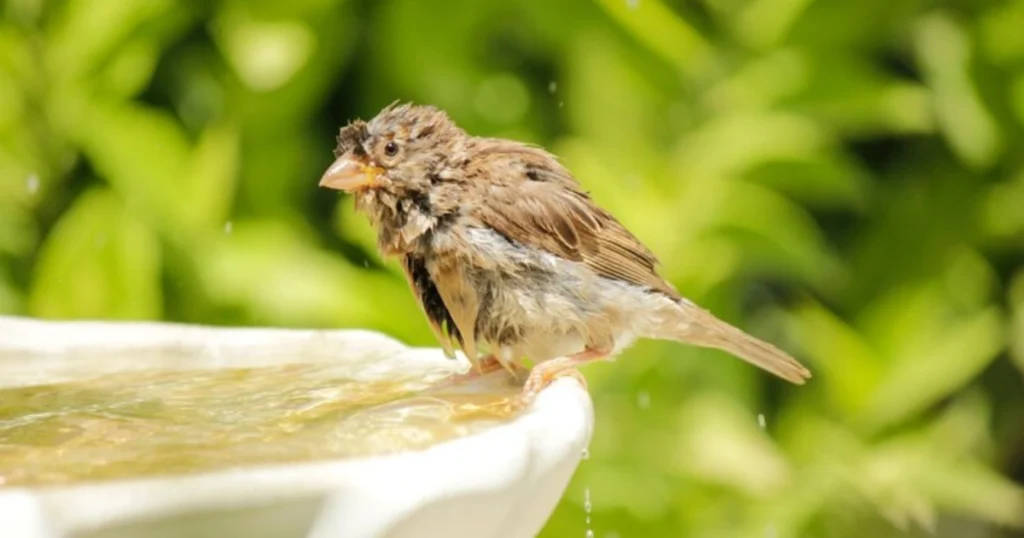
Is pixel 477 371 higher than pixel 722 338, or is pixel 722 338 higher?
pixel 722 338

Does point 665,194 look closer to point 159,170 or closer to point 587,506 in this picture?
point 587,506

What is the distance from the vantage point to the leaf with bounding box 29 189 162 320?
1.64 meters

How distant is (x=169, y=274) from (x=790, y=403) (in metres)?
0.94

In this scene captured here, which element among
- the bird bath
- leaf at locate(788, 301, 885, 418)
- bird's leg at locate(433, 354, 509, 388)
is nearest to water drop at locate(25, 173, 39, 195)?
the bird bath

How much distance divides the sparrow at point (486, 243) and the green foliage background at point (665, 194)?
64 cm

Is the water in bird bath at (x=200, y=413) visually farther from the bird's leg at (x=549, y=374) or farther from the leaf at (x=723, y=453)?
the leaf at (x=723, y=453)

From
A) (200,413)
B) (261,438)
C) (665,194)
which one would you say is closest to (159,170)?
(665,194)

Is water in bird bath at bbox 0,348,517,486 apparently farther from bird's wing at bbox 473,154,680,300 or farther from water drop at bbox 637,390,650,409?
water drop at bbox 637,390,650,409

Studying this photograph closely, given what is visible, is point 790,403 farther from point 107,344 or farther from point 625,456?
point 107,344

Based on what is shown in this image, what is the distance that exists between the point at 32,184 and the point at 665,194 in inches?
34.3

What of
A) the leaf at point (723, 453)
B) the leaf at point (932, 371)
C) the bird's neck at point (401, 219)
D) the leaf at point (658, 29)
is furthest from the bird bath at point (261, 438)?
the leaf at point (932, 371)

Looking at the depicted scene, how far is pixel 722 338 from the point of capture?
115cm

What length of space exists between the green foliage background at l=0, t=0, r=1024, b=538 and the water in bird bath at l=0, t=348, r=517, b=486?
626 mm

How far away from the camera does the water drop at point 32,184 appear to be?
5.53 feet
